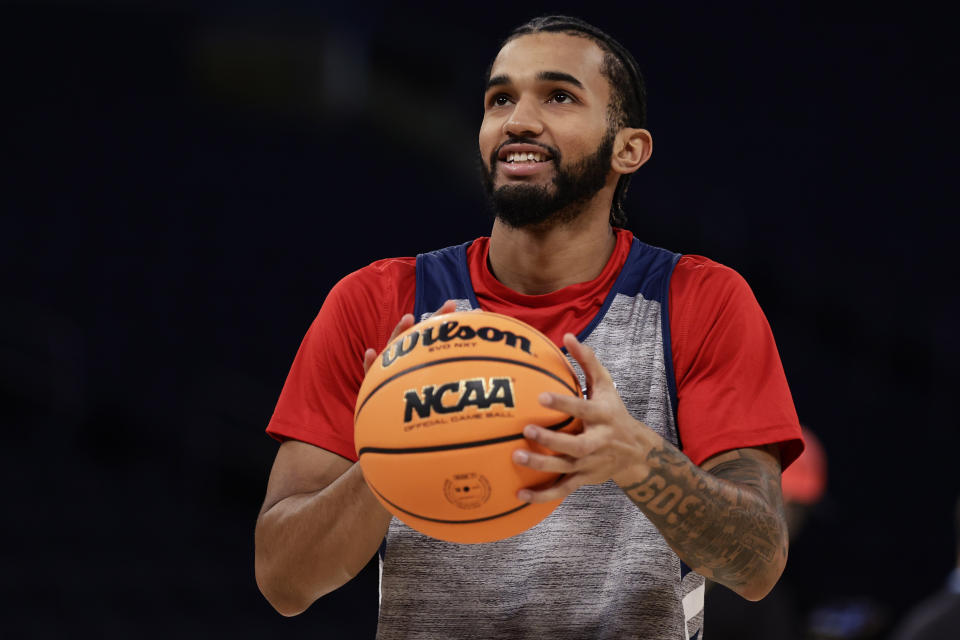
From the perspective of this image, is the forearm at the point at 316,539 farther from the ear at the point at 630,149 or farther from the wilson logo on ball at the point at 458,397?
the ear at the point at 630,149

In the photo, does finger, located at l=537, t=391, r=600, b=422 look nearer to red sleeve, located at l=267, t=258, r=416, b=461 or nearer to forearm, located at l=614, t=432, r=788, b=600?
forearm, located at l=614, t=432, r=788, b=600

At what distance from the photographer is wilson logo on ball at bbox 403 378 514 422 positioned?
188 cm

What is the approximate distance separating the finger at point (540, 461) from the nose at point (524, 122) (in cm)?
92

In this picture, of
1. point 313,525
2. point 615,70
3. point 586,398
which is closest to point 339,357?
point 313,525

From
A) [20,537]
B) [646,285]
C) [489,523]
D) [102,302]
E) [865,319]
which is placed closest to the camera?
[489,523]

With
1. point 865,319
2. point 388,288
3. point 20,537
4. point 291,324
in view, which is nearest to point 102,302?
point 291,324

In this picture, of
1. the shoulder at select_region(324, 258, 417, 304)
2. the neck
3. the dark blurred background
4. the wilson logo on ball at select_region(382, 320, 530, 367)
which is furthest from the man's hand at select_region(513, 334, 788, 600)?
the dark blurred background

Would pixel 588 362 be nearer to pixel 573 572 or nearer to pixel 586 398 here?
pixel 586 398

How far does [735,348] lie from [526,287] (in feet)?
1.71

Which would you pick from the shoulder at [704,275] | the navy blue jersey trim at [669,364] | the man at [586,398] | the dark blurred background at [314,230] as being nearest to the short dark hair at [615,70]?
the man at [586,398]

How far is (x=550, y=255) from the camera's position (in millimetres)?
2656

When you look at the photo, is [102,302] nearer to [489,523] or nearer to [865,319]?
[865,319]

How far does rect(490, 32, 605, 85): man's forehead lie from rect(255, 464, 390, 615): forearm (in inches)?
39.4

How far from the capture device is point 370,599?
7844 mm
